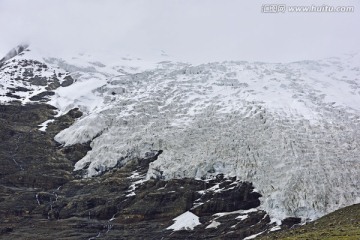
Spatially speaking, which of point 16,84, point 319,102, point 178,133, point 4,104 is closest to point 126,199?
point 178,133

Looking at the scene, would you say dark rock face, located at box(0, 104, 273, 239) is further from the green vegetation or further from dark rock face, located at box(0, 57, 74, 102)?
dark rock face, located at box(0, 57, 74, 102)

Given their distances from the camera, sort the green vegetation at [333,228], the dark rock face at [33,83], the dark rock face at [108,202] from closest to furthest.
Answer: the green vegetation at [333,228], the dark rock face at [108,202], the dark rock face at [33,83]

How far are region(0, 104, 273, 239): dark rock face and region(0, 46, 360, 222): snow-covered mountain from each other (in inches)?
137

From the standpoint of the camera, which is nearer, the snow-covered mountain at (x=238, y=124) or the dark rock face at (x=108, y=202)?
the dark rock face at (x=108, y=202)

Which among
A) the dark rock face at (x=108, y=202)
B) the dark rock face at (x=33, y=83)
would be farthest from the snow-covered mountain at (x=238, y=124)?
the dark rock face at (x=108, y=202)

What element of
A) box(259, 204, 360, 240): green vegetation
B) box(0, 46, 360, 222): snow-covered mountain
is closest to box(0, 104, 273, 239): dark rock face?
box(0, 46, 360, 222): snow-covered mountain

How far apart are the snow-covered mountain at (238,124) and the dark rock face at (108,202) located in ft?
11.4

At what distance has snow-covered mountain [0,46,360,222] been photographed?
114500 mm

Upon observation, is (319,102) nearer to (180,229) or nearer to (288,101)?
(288,101)

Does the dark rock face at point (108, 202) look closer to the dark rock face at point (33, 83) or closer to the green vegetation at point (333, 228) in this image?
the green vegetation at point (333, 228)

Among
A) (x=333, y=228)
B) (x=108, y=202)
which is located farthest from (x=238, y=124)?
(x=333, y=228)

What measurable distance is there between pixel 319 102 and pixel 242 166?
33.7 metres

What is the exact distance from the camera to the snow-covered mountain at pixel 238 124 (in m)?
114

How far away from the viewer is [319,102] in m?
144
